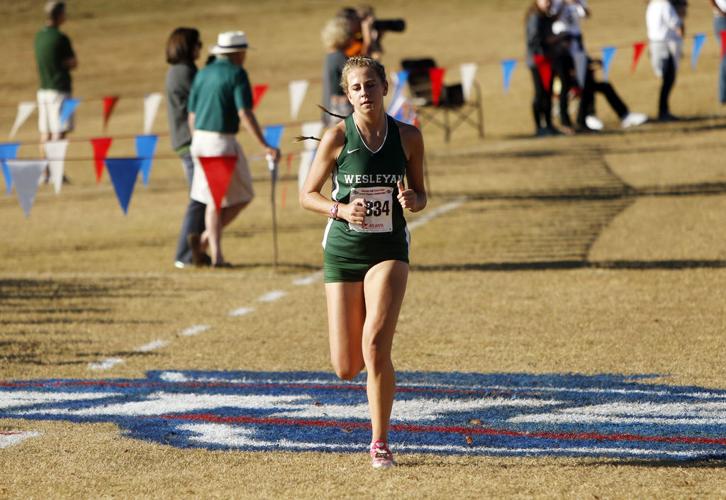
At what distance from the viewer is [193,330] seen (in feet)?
33.2

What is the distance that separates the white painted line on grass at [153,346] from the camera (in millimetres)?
9391

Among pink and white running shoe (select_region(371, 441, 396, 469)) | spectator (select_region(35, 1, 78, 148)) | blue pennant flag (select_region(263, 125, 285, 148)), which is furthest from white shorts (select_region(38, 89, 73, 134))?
pink and white running shoe (select_region(371, 441, 396, 469))

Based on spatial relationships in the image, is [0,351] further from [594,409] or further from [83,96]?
[83,96]

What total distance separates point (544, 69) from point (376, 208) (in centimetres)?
1669

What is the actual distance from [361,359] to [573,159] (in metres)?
15.3

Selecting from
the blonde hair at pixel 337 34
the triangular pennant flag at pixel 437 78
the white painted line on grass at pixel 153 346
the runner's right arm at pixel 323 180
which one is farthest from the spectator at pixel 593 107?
the runner's right arm at pixel 323 180

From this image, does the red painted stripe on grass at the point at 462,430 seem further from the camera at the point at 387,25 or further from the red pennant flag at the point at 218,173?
the camera at the point at 387,25

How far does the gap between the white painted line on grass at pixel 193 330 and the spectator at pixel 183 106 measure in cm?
295

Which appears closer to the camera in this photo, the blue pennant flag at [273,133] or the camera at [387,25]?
the blue pennant flag at [273,133]

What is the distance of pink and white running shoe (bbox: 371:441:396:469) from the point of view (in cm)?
597

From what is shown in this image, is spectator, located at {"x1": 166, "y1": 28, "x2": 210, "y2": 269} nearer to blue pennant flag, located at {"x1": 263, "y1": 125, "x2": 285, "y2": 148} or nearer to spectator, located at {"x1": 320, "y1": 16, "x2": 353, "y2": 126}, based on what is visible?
blue pennant flag, located at {"x1": 263, "y1": 125, "x2": 285, "y2": 148}

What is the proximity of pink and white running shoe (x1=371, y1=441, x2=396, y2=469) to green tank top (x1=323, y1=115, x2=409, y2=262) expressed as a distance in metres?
0.76

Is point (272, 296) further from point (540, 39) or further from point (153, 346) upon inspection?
point (540, 39)

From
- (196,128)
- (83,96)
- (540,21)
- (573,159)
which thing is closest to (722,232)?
(196,128)
